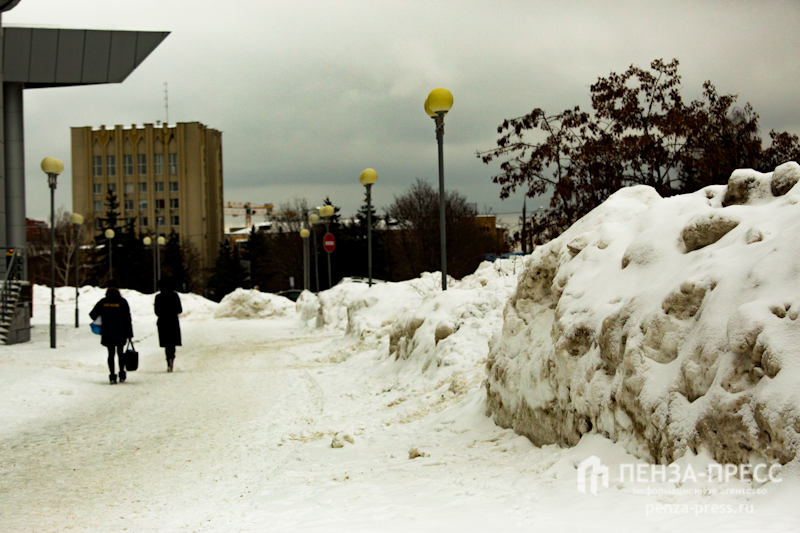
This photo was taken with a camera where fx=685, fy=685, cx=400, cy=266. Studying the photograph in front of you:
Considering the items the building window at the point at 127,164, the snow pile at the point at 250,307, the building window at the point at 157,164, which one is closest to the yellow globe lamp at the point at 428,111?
the snow pile at the point at 250,307

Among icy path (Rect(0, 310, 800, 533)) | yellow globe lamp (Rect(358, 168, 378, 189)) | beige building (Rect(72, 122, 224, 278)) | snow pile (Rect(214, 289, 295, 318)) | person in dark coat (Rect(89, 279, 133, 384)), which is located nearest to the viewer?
icy path (Rect(0, 310, 800, 533))

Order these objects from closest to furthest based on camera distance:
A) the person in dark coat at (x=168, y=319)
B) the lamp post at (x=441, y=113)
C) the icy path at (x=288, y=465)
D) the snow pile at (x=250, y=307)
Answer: the icy path at (x=288, y=465) → the lamp post at (x=441, y=113) → the person in dark coat at (x=168, y=319) → the snow pile at (x=250, y=307)

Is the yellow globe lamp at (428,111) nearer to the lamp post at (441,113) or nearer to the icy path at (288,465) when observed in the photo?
the lamp post at (441,113)

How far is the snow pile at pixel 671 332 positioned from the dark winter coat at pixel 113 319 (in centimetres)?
796

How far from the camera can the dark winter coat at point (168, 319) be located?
13992mm

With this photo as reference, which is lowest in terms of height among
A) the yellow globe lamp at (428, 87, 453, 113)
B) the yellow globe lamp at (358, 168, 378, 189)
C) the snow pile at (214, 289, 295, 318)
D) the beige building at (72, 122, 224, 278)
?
the snow pile at (214, 289, 295, 318)

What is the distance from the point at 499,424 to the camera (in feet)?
21.2

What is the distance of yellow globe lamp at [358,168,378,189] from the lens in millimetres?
A: 19688

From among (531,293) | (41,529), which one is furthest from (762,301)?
(41,529)

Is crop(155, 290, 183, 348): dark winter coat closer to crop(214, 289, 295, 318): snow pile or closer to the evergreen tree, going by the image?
crop(214, 289, 295, 318): snow pile

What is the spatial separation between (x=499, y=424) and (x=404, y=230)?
45211 millimetres

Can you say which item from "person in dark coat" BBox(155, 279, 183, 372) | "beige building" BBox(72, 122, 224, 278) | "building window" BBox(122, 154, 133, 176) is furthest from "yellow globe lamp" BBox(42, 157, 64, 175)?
"building window" BBox(122, 154, 133, 176)

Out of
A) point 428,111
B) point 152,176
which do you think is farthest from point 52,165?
point 152,176

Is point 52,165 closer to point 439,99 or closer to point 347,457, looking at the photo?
point 439,99
